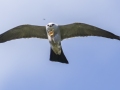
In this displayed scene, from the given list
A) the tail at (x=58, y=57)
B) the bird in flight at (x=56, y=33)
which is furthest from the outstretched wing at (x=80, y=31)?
the tail at (x=58, y=57)

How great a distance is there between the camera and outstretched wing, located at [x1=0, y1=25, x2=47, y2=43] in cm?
3550

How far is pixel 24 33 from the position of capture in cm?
3588

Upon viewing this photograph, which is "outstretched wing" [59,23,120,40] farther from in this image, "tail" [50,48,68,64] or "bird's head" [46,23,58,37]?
"tail" [50,48,68,64]

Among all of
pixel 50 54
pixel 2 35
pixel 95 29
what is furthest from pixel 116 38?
pixel 2 35

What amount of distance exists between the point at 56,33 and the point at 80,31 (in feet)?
4.66

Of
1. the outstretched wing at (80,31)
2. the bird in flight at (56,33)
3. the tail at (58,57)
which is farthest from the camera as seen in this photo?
the tail at (58,57)

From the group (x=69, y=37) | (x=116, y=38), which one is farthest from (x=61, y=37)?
(x=116, y=38)

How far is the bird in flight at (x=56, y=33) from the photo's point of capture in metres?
35.2

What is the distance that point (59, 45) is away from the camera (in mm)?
35438

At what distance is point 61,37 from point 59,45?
56cm

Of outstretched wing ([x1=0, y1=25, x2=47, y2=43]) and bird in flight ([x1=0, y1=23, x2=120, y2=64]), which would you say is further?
outstretched wing ([x1=0, y1=25, x2=47, y2=43])

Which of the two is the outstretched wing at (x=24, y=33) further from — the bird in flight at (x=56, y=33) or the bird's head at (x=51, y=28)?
the bird's head at (x=51, y=28)

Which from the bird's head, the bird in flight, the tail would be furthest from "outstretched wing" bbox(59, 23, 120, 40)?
the tail

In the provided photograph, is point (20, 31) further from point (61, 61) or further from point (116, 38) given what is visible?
point (116, 38)
